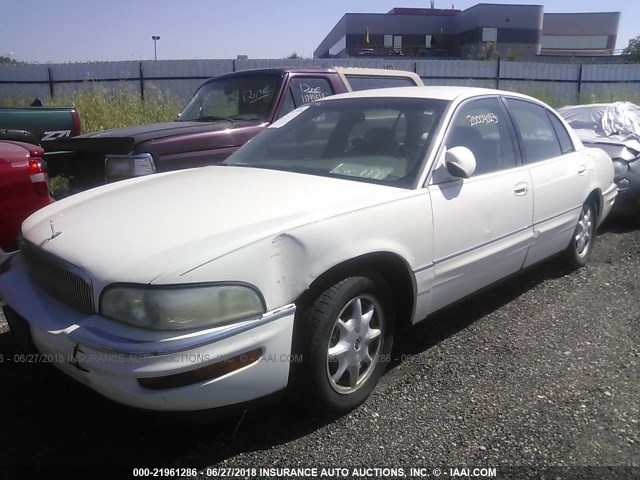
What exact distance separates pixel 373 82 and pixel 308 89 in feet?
3.88

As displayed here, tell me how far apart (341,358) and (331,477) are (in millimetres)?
557

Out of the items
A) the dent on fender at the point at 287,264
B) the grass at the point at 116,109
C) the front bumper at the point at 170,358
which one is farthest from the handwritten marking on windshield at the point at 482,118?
the grass at the point at 116,109

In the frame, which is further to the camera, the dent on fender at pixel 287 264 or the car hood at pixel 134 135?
the car hood at pixel 134 135

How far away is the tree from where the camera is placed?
5219 cm

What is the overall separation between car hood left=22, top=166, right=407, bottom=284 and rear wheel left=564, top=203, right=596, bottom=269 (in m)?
2.54

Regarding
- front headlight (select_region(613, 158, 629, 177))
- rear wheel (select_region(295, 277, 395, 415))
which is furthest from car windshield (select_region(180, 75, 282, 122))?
front headlight (select_region(613, 158, 629, 177))

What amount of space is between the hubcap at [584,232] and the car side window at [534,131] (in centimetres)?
70

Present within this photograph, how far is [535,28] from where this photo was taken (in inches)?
1895

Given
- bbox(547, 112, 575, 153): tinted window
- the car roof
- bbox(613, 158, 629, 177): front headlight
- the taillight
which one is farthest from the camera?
bbox(613, 158, 629, 177): front headlight

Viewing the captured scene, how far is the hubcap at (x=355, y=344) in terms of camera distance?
2.66 meters

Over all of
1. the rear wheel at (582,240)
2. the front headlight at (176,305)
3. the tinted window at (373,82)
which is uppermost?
the tinted window at (373,82)

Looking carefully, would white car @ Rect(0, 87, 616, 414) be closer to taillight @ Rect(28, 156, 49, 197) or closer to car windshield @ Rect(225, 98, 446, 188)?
car windshield @ Rect(225, 98, 446, 188)

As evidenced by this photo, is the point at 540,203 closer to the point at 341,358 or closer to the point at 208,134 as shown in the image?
the point at 341,358

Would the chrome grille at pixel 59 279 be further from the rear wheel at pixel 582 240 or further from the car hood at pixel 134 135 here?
the rear wheel at pixel 582 240
